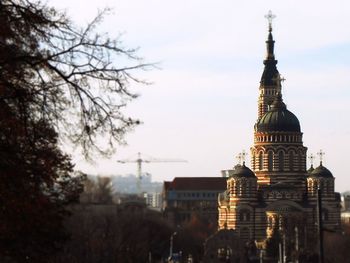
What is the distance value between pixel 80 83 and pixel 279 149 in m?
79.5

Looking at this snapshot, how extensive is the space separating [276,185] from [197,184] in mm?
56951

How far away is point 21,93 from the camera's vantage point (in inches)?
487

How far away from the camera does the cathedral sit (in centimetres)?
9088

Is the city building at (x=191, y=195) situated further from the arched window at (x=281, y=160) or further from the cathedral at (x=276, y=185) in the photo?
the arched window at (x=281, y=160)

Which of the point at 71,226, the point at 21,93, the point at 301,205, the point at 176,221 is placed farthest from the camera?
the point at 176,221

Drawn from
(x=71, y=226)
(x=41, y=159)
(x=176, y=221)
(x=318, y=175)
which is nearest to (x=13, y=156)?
(x=41, y=159)

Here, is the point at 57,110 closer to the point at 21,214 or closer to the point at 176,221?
the point at 21,214

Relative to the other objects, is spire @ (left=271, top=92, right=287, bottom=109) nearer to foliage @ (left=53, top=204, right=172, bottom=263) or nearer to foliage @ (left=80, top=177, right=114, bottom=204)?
foliage @ (left=53, top=204, right=172, bottom=263)

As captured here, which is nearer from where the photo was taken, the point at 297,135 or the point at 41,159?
the point at 41,159

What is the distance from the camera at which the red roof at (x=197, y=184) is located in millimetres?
145875

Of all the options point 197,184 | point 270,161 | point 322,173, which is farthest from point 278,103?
point 197,184

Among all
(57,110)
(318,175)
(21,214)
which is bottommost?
(21,214)

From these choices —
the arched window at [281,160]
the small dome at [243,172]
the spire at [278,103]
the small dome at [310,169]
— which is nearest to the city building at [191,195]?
the small dome at [310,169]

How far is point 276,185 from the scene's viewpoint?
91.1 m
